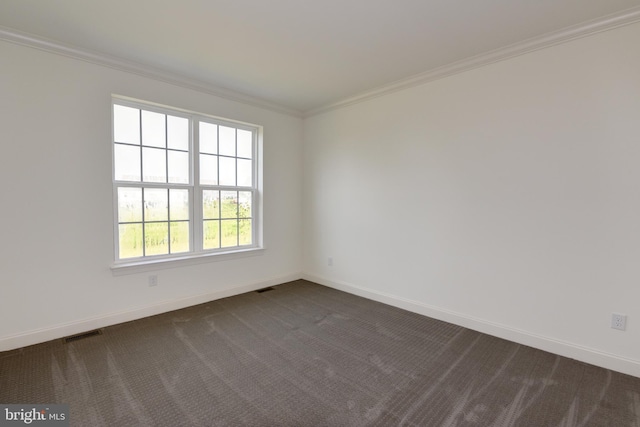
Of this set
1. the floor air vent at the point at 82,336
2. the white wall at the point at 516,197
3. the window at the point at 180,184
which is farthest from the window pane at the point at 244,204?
the floor air vent at the point at 82,336

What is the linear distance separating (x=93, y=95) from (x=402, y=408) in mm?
3703

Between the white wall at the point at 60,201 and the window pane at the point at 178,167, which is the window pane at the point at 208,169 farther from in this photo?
the white wall at the point at 60,201

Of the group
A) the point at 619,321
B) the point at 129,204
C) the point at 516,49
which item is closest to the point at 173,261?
the point at 129,204

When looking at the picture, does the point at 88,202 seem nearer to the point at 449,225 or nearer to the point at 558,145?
the point at 449,225

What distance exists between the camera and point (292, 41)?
2529 millimetres

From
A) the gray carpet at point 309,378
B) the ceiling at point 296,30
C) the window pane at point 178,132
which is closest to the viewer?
the gray carpet at point 309,378

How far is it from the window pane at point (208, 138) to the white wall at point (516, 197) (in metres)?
1.79

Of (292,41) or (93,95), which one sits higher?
(292,41)

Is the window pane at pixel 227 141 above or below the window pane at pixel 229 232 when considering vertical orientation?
above

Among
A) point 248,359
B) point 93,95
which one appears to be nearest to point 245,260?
point 248,359

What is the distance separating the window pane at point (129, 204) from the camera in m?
3.05

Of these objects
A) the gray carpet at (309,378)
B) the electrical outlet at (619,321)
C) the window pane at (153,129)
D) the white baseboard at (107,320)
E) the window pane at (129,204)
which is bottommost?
the gray carpet at (309,378)

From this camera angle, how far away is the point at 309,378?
2135 mm

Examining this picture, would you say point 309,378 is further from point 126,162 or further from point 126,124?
point 126,124
